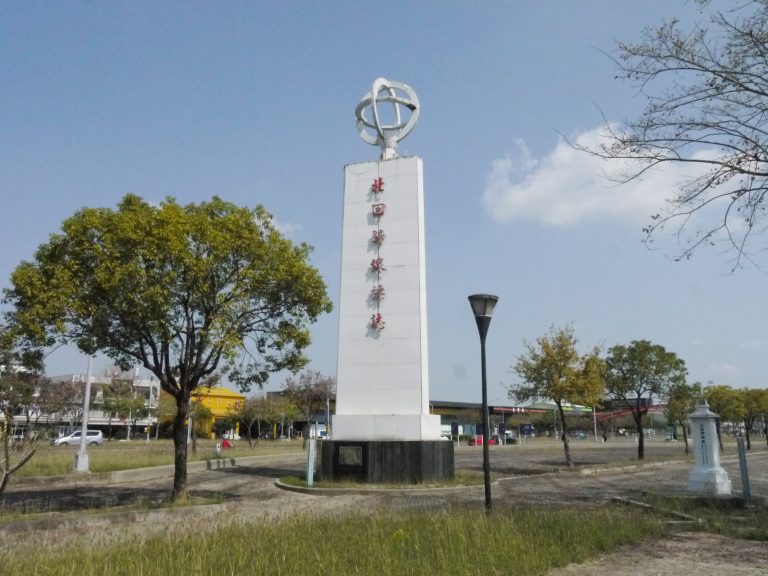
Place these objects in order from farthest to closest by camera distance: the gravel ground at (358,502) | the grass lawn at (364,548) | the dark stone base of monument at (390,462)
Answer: the dark stone base of monument at (390,462) → the gravel ground at (358,502) → the grass lawn at (364,548)

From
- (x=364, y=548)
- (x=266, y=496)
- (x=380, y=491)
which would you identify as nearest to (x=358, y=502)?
(x=380, y=491)

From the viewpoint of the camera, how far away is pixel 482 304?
12.0 meters

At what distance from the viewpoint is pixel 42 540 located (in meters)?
9.78

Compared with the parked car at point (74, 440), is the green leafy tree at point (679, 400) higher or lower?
higher

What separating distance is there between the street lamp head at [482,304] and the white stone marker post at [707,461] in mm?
7706

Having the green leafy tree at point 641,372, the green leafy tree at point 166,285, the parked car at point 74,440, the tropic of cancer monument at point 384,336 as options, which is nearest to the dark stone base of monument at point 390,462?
the tropic of cancer monument at point 384,336

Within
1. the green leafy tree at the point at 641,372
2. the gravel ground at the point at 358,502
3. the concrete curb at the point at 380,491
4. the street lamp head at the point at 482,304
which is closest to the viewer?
the gravel ground at the point at 358,502

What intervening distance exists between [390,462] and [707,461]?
29.9ft

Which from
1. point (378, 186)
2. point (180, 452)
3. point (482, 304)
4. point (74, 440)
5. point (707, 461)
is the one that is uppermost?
point (378, 186)

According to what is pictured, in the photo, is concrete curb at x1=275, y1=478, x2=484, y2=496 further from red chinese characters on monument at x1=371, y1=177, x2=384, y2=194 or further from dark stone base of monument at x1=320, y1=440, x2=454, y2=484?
red chinese characters on monument at x1=371, y1=177, x2=384, y2=194

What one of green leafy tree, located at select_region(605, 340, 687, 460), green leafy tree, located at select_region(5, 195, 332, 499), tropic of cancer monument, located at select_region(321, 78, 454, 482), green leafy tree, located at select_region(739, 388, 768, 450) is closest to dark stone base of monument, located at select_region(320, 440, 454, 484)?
tropic of cancer monument, located at select_region(321, 78, 454, 482)

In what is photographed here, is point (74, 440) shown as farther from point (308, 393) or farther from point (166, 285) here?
point (166, 285)

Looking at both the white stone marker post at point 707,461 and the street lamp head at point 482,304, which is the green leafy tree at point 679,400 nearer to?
the white stone marker post at point 707,461

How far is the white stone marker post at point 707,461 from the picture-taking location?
15.1 metres
